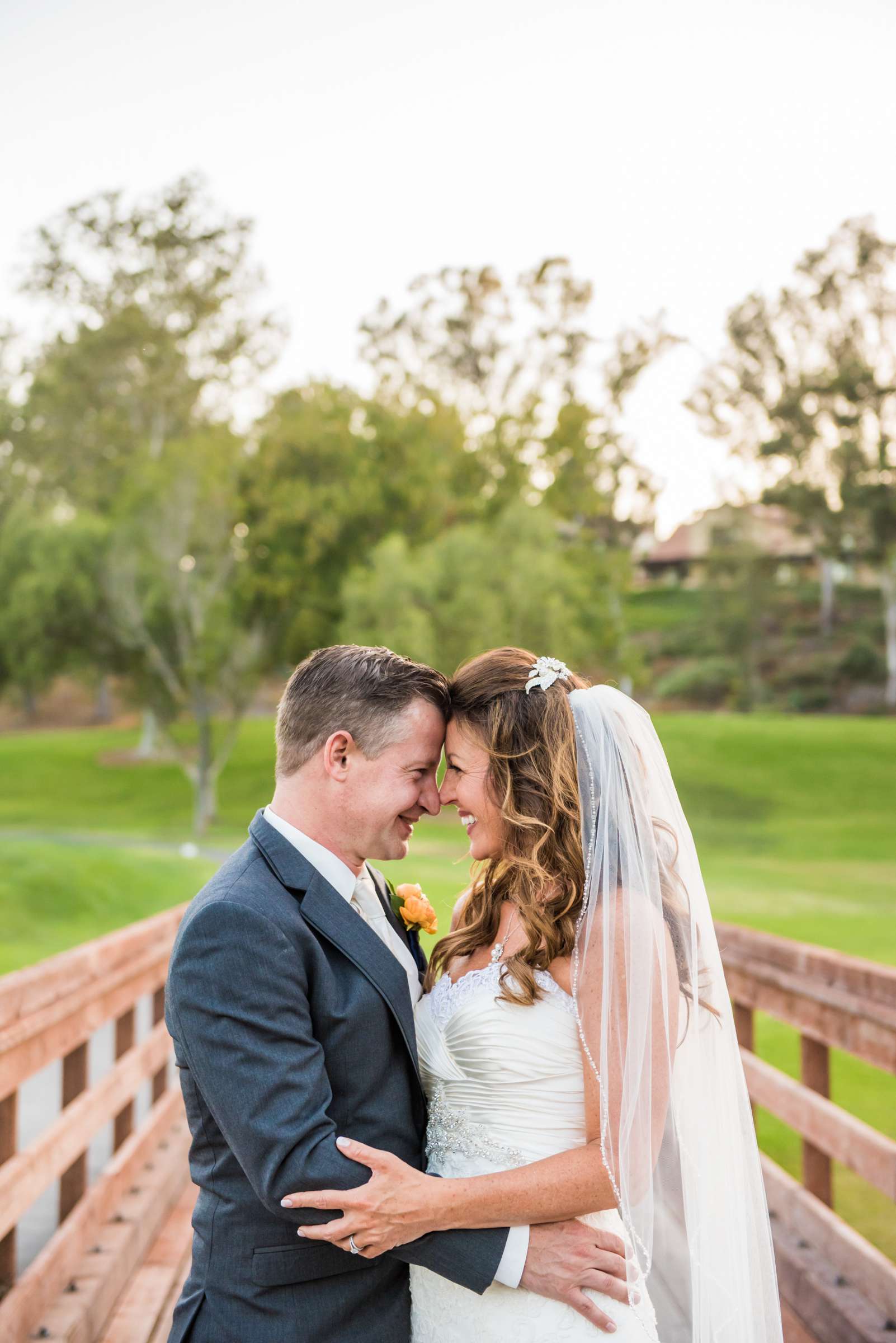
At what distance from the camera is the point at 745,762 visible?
30344 millimetres

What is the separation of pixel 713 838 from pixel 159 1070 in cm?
2048

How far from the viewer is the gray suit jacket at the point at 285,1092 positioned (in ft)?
5.95

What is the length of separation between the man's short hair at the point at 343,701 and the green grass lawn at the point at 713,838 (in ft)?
3.35

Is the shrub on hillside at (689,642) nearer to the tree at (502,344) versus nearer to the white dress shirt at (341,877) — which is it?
Result: the tree at (502,344)

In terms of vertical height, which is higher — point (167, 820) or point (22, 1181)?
point (22, 1181)

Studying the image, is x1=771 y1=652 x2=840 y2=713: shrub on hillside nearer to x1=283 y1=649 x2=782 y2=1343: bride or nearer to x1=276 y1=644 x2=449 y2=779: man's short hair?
x1=283 y1=649 x2=782 y2=1343: bride

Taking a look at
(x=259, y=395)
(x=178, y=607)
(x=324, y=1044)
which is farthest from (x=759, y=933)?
(x=259, y=395)

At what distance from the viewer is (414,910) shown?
8.20 feet

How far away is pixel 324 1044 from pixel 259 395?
32.6m

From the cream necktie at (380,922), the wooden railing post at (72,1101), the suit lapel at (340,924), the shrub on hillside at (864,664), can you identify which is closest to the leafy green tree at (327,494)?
the shrub on hillside at (864,664)

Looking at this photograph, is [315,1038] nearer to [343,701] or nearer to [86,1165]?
[343,701]

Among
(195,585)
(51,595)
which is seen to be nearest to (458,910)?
(195,585)

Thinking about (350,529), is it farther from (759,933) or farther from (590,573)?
(759,933)

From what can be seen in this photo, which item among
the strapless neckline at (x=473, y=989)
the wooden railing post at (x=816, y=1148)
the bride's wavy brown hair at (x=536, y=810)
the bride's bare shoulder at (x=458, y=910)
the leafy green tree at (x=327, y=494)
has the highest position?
the leafy green tree at (x=327, y=494)
